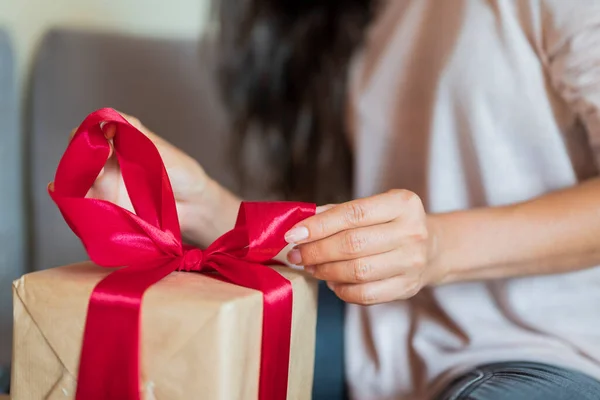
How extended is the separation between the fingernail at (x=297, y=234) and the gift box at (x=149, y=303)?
0.08ft

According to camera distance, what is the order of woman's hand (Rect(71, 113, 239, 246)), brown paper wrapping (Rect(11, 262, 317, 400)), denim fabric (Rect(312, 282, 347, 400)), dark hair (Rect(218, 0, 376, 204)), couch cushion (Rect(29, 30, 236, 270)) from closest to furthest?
brown paper wrapping (Rect(11, 262, 317, 400)) → woman's hand (Rect(71, 113, 239, 246)) → denim fabric (Rect(312, 282, 347, 400)) → dark hair (Rect(218, 0, 376, 204)) → couch cushion (Rect(29, 30, 236, 270))

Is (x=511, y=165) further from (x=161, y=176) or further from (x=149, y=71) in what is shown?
(x=149, y=71)

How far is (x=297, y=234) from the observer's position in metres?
0.45

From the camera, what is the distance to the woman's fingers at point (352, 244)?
0.46 meters

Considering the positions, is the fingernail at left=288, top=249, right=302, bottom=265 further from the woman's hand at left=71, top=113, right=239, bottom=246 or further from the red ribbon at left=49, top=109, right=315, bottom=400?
the woman's hand at left=71, top=113, right=239, bottom=246

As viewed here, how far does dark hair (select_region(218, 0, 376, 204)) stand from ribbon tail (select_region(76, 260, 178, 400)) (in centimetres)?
53

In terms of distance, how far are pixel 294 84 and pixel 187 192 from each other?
1.40 ft

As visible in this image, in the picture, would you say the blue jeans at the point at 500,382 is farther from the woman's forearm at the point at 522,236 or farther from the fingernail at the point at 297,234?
the fingernail at the point at 297,234

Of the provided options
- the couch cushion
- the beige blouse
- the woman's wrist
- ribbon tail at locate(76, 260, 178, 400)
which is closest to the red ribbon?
ribbon tail at locate(76, 260, 178, 400)

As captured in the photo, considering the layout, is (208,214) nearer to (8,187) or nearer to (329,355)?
(329,355)

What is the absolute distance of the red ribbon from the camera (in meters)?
0.42

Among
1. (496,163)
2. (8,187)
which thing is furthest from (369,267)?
(8,187)

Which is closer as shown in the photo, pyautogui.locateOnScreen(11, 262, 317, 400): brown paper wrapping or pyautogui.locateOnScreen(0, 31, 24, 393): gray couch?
pyautogui.locateOnScreen(11, 262, 317, 400): brown paper wrapping

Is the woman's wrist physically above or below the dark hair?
below
